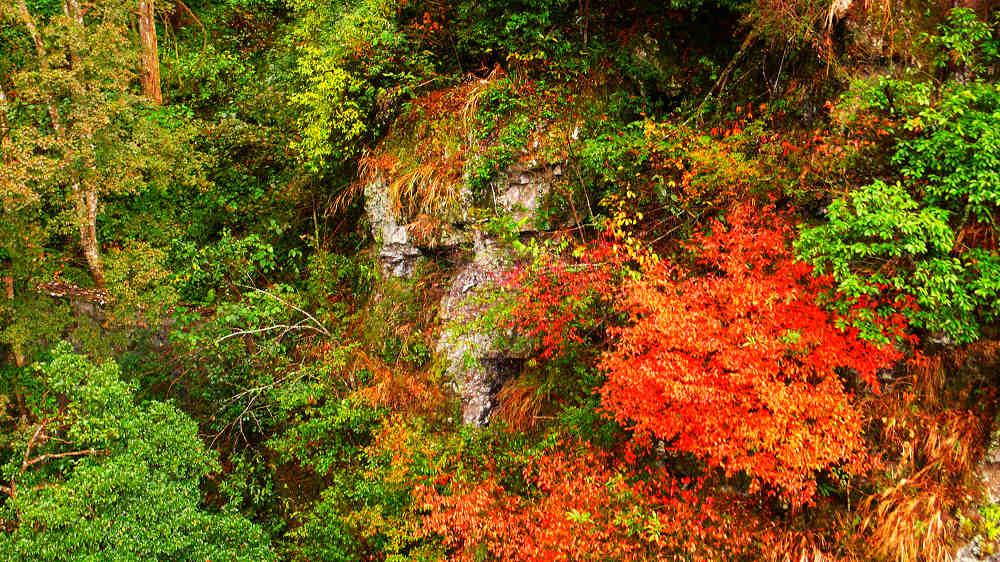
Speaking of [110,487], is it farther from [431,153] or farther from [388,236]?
[431,153]

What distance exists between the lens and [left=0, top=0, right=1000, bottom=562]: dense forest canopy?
20.4 feet

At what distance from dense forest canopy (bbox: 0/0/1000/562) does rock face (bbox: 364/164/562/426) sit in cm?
6

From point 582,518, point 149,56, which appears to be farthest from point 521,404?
point 149,56

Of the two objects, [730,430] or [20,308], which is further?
[20,308]

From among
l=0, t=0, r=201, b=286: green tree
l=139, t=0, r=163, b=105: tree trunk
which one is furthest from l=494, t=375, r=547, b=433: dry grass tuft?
l=139, t=0, r=163, b=105: tree trunk

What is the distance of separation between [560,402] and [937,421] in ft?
16.5

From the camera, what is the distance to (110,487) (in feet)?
26.0

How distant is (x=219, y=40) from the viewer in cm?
1802

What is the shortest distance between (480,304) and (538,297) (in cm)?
179

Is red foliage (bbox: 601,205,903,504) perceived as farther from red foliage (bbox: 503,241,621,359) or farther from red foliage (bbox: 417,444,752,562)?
red foliage (bbox: 503,241,621,359)

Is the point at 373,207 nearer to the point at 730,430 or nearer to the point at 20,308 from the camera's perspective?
the point at 20,308

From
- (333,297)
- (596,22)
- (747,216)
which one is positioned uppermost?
(596,22)

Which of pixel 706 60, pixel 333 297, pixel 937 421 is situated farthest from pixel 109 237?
pixel 937 421

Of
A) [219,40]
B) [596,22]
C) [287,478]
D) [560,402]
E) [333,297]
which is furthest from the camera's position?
[219,40]
